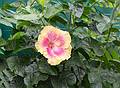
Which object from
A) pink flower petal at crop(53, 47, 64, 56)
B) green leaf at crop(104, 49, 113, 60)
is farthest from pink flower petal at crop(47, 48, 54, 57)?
green leaf at crop(104, 49, 113, 60)

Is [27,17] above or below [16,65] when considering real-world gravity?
above

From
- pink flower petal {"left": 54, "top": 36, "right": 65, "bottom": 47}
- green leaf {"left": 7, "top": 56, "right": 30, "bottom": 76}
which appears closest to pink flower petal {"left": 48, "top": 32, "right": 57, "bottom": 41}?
A: pink flower petal {"left": 54, "top": 36, "right": 65, "bottom": 47}

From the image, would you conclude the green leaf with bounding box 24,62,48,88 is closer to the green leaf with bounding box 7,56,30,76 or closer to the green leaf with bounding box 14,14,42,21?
the green leaf with bounding box 7,56,30,76

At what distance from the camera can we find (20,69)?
113 centimetres

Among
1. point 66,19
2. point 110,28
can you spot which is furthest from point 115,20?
point 66,19

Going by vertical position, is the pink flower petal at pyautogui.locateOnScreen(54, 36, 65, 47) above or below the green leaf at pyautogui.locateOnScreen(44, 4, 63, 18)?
below

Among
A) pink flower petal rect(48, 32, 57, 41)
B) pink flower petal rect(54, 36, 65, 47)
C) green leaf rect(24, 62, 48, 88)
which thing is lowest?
green leaf rect(24, 62, 48, 88)

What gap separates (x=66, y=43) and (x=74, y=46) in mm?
40

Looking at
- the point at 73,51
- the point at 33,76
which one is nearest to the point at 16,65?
the point at 33,76

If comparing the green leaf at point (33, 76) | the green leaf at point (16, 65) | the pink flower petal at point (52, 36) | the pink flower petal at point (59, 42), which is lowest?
the green leaf at point (33, 76)

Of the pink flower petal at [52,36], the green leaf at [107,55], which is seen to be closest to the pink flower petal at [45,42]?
the pink flower petal at [52,36]

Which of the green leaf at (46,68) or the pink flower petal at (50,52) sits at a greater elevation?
the pink flower petal at (50,52)

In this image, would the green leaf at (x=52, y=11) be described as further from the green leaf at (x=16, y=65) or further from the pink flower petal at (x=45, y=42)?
the green leaf at (x=16, y=65)

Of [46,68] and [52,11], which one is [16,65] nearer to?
[46,68]
